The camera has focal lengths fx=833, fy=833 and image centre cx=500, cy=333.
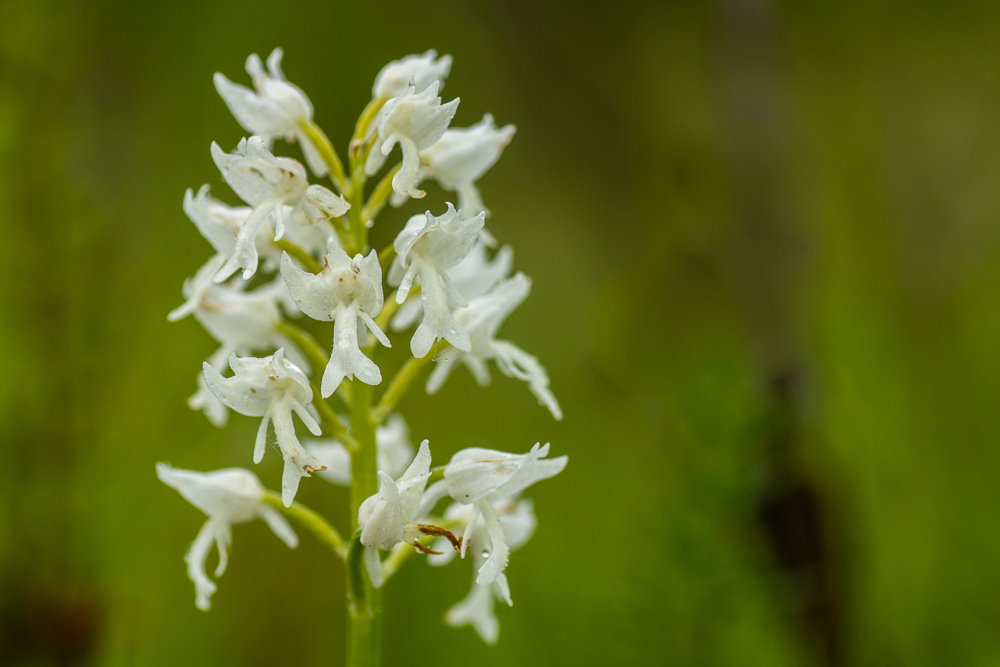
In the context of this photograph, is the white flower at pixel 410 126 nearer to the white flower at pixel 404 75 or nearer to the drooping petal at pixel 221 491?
the white flower at pixel 404 75

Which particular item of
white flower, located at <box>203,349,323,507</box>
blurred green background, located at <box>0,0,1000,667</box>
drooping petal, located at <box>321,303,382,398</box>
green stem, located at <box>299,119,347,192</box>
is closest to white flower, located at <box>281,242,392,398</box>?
drooping petal, located at <box>321,303,382,398</box>

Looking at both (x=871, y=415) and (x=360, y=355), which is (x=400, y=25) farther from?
(x=360, y=355)

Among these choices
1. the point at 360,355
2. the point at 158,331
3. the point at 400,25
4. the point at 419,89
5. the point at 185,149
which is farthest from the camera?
the point at 400,25

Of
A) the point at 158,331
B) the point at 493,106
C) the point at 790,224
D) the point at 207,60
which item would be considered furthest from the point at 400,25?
the point at 790,224

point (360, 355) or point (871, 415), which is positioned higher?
point (360, 355)

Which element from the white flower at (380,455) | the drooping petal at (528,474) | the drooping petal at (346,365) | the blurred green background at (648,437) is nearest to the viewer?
the drooping petal at (346,365)

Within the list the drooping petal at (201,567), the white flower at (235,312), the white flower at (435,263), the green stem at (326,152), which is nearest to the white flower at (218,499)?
the drooping petal at (201,567)

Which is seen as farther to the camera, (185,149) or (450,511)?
(185,149)
